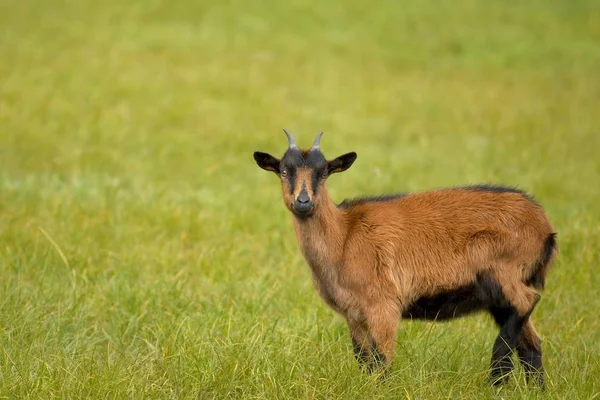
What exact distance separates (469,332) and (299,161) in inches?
76.0

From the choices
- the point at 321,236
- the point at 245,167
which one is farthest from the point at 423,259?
the point at 245,167

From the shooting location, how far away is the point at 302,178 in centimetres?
673

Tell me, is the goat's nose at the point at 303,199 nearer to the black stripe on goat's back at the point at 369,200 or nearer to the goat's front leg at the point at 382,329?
the black stripe on goat's back at the point at 369,200

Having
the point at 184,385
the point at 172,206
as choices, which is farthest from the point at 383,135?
the point at 184,385

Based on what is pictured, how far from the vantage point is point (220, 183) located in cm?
1330

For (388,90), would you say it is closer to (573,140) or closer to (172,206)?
(573,140)

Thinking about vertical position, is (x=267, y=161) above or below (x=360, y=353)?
above

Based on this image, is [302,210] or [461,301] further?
[461,301]

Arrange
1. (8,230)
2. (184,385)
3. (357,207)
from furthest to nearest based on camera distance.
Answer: (8,230) < (357,207) < (184,385)

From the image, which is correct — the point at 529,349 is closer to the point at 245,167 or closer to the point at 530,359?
the point at 530,359

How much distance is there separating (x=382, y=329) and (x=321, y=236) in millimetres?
795

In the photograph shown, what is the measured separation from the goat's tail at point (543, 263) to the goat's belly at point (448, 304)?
16.2 inches

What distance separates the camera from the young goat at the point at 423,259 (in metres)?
6.71

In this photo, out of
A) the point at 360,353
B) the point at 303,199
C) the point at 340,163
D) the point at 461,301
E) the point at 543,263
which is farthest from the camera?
the point at 340,163
